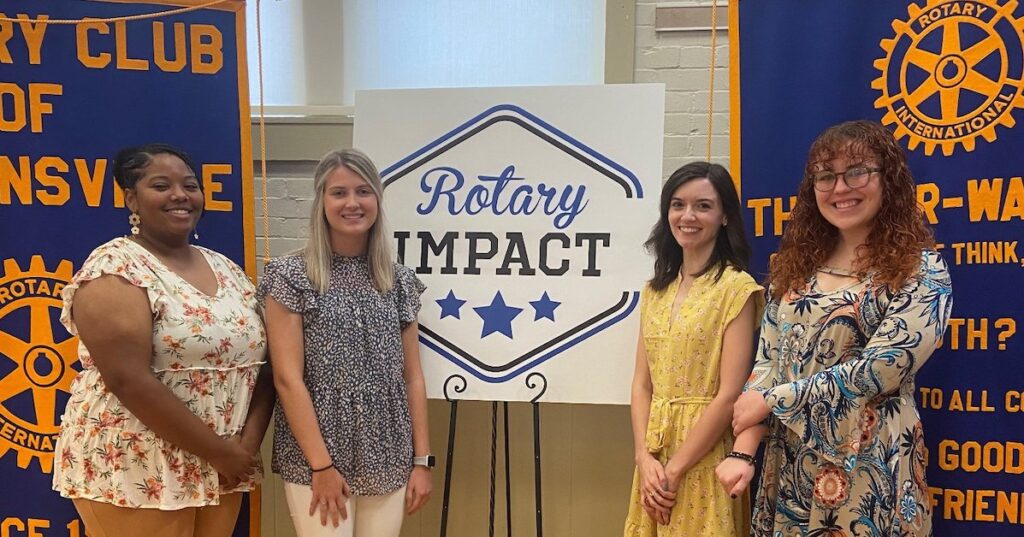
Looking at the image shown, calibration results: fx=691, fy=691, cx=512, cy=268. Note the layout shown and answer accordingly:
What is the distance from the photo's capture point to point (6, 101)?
2064mm

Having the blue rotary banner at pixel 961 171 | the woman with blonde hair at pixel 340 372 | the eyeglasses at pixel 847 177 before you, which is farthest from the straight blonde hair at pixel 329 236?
the blue rotary banner at pixel 961 171

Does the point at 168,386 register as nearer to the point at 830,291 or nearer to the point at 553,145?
the point at 553,145

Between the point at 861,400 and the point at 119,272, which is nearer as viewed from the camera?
the point at 861,400

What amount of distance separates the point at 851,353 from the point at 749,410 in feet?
0.84

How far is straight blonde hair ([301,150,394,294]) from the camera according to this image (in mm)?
1831

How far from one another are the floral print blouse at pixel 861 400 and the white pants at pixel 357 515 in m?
1.01

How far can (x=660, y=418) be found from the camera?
5.90 feet

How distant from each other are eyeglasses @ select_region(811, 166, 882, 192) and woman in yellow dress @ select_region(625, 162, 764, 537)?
28 centimetres

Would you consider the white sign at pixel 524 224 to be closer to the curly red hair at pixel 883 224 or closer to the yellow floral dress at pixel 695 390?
the yellow floral dress at pixel 695 390

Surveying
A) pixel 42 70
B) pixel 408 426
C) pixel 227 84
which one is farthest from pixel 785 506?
pixel 42 70

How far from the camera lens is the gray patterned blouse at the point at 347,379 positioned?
1811 millimetres

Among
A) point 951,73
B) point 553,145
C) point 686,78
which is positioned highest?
point 686,78

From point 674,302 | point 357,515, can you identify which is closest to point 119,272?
point 357,515

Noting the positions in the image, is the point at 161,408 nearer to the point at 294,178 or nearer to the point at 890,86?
the point at 294,178
